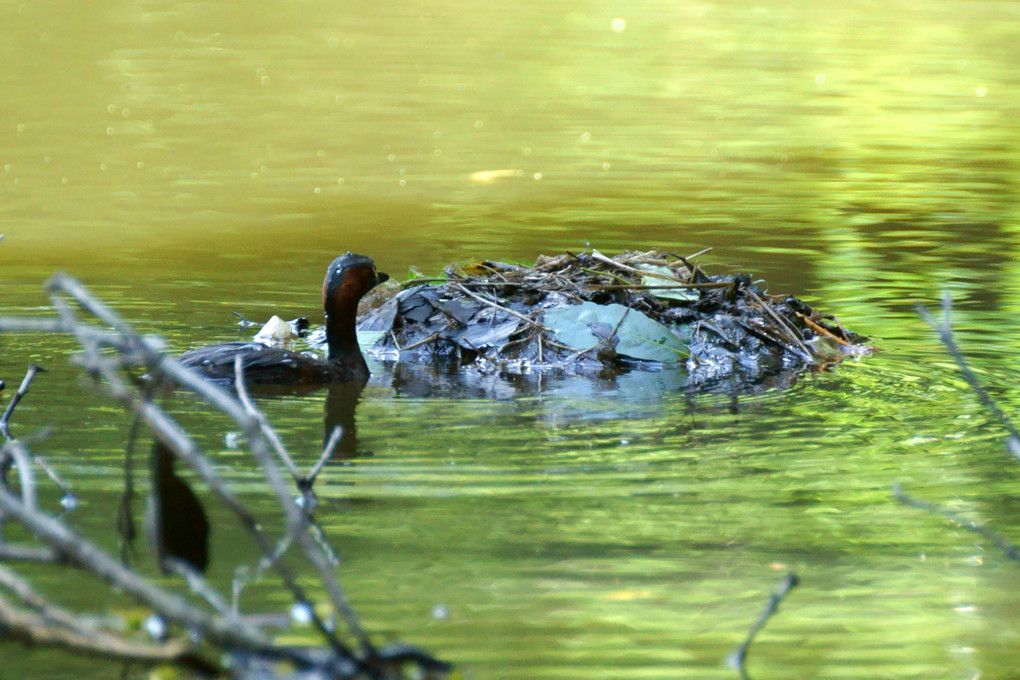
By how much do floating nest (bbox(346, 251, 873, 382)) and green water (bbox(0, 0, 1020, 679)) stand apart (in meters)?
0.54

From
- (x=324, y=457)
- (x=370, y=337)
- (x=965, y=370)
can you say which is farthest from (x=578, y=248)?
(x=965, y=370)

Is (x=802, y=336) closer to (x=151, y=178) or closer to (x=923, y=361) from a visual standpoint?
(x=923, y=361)

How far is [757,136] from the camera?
17656mm

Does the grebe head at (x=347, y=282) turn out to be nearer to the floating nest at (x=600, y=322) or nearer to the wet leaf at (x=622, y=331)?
the floating nest at (x=600, y=322)

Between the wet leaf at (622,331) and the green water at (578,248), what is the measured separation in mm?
639

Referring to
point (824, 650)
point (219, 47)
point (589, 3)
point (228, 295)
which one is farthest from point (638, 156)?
point (589, 3)

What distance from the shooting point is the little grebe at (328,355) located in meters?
7.16

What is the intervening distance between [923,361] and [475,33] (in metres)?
19.6

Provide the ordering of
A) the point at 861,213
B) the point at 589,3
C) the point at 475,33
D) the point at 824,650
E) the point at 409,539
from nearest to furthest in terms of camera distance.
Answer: the point at 824,650
the point at 409,539
the point at 861,213
the point at 475,33
the point at 589,3

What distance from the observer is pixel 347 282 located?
7738mm

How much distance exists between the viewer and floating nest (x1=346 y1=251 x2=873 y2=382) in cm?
804

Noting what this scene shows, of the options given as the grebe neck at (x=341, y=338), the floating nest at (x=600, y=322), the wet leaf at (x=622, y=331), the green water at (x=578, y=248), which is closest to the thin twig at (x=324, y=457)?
the green water at (x=578, y=248)

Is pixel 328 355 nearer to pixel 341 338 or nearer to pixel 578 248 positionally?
pixel 341 338

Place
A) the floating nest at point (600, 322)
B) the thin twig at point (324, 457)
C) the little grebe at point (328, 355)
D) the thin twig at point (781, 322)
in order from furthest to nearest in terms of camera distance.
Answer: the thin twig at point (781, 322) → the floating nest at point (600, 322) → the little grebe at point (328, 355) → the thin twig at point (324, 457)
